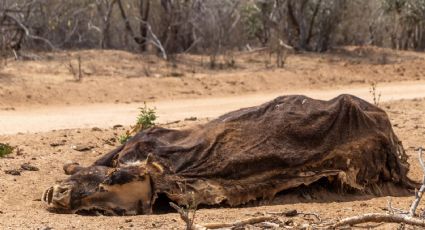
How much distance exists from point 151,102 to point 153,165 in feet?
27.8

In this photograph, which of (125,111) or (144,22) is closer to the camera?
(125,111)

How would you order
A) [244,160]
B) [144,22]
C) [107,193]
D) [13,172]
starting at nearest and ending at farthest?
1. [107,193]
2. [244,160]
3. [13,172]
4. [144,22]

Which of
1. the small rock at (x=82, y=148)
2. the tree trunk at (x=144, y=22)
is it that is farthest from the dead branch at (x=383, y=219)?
the tree trunk at (x=144, y=22)

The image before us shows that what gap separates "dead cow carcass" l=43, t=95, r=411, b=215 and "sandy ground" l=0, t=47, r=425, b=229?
175 millimetres

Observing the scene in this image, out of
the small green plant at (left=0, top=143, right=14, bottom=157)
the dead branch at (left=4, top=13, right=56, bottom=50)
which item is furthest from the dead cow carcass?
the dead branch at (left=4, top=13, right=56, bottom=50)

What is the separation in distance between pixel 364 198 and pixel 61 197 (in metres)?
2.55

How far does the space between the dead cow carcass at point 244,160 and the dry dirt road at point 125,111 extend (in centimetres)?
481

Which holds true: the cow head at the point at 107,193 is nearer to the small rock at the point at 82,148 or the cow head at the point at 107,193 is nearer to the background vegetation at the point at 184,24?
the small rock at the point at 82,148

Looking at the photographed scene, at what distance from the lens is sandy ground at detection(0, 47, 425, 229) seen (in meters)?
5.91

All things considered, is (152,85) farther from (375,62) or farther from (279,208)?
(279,208)

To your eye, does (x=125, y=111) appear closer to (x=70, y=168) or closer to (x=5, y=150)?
(x=5, y=150)

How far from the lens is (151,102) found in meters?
14.4

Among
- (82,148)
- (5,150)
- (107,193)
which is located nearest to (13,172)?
(5,150)

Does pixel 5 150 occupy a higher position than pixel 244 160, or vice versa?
pixel 244 160
